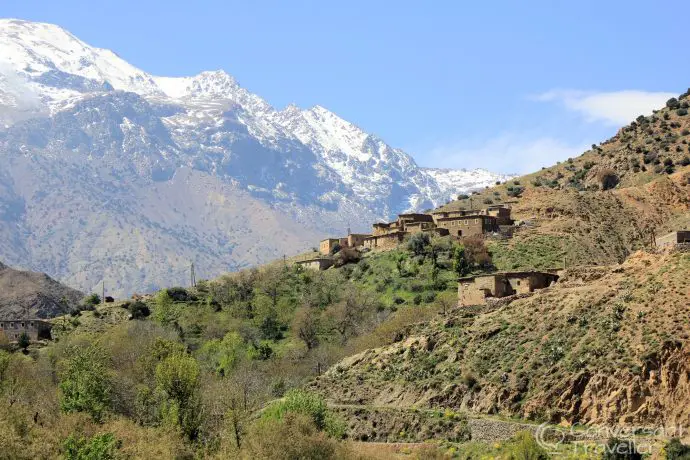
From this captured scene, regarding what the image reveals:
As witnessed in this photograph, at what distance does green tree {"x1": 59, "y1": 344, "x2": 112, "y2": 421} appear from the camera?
255ft

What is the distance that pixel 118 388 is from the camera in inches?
3418

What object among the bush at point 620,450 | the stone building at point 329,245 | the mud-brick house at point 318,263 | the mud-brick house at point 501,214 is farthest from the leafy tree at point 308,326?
the bush at point 620,450

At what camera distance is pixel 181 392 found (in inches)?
3108

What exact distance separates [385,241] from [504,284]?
45.4m

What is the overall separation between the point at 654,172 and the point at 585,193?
9.92 meters

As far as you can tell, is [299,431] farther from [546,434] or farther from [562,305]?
[562,305]

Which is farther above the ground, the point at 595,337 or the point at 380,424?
the point at 595,337

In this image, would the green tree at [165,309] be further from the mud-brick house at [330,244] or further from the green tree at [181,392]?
the green tree at [181,392]

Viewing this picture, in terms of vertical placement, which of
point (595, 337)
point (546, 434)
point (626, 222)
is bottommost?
point (546, 434)

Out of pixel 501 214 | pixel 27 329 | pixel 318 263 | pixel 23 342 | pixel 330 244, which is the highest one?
pixel 501 214

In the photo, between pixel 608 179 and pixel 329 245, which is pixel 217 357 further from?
pixel 608 179

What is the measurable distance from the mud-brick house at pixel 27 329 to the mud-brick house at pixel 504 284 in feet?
201

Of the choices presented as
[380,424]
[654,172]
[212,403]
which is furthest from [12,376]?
[654,172]

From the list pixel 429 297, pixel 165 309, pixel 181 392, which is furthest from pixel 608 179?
pixel 181 392
